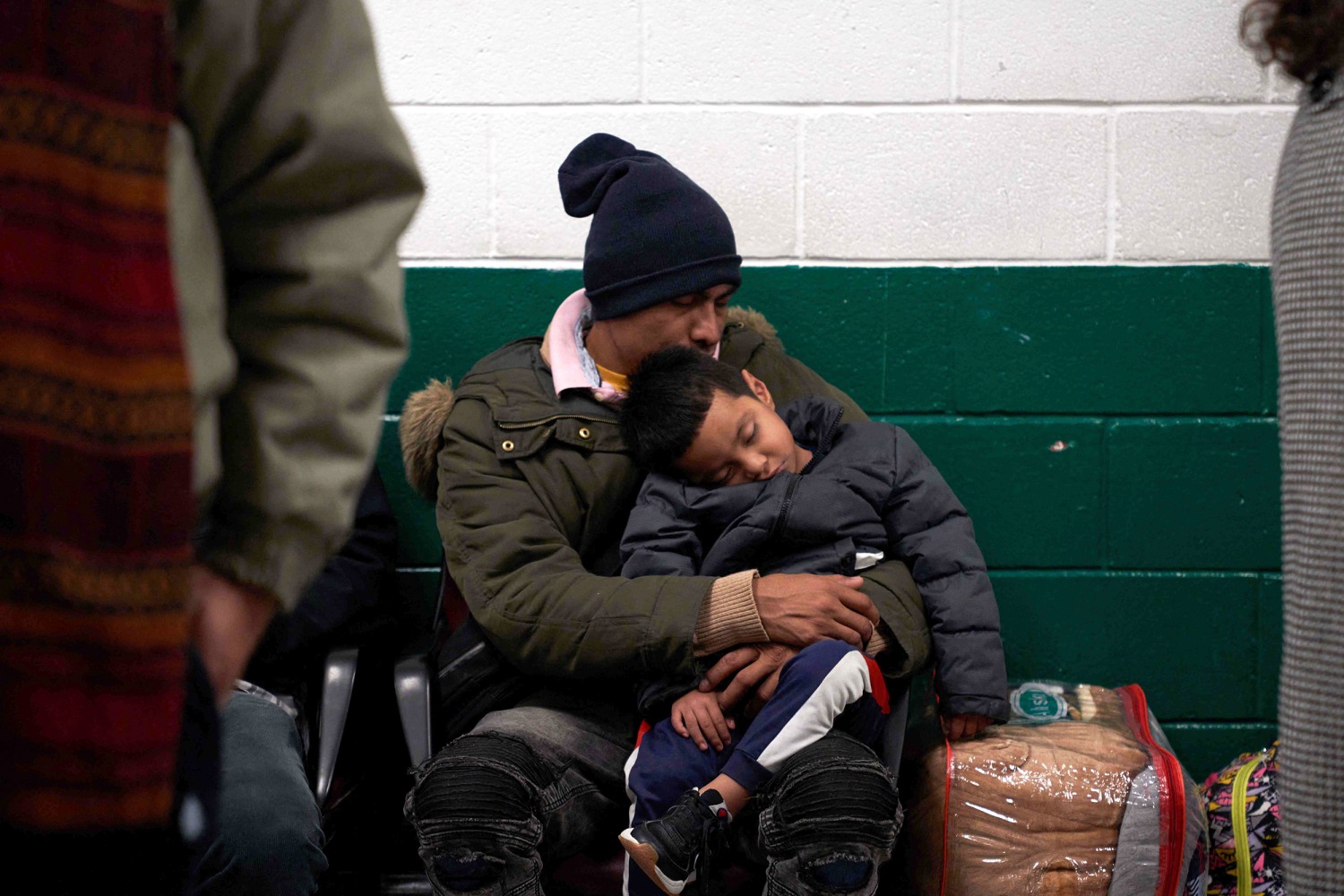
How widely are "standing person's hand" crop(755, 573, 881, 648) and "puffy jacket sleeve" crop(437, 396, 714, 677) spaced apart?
12cm

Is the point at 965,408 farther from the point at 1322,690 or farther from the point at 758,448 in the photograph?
the point at 1322,690

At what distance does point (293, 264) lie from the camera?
92cm

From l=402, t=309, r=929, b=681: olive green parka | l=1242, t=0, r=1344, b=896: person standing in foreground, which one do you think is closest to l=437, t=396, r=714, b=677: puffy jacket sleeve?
l=402, t=309, r=929, b=681: olive green parka

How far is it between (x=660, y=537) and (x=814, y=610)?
0.34 metres

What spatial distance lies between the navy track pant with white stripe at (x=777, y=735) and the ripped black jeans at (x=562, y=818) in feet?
0.13

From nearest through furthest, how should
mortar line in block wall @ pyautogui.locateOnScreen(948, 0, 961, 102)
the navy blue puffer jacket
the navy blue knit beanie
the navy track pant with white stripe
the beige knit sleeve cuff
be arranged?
1. the navy track pant with white stripe
2. the beige knit sleeve cuff
3. the navy blue puffer jacket
4. the navy blue knit beanie
5. mortar line in block wall @ pyautogui.locateOnScreen(948, 0, 961, 102)

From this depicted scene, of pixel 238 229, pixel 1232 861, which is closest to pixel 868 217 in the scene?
pixel 1232 861

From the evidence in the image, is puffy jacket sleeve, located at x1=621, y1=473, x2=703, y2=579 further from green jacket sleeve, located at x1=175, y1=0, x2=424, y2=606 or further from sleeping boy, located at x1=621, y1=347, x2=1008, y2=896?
green jacket sleeve, located at x1=175, y1=0, x2=424, y2=606

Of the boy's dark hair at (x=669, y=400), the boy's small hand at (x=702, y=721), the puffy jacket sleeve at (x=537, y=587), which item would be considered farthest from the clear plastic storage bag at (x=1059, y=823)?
the boy's dark hair at (x=669, y=400)

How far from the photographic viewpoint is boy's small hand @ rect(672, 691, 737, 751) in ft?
6.47

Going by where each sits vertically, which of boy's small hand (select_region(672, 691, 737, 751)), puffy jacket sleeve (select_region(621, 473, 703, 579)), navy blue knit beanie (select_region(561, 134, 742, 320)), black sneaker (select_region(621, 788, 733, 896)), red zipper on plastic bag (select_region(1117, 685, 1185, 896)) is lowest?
red zipper on plastic bag (select_region(1117, 685, 1185, 896))

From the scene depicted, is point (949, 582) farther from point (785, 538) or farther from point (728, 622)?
point (728, 622)

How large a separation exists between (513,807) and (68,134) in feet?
4.38

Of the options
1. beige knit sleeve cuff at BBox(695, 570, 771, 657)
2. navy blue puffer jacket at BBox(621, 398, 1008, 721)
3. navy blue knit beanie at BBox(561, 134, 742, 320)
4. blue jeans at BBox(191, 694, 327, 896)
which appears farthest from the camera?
navy blue knit beanie at BBox(561, 134, 742, 320)
